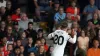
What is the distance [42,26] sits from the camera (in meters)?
16.6

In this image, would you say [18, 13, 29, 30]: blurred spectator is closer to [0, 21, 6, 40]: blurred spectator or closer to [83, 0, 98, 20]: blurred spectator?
[0, 21, 6, 40]: blurred spectator

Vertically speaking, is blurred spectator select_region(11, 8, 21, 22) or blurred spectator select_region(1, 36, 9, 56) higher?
blurred spectator select_region(11, 8, 21, 22)

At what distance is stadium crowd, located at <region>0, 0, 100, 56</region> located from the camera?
15.0m

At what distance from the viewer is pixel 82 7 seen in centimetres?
1809

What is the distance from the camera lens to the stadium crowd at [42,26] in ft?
49.3

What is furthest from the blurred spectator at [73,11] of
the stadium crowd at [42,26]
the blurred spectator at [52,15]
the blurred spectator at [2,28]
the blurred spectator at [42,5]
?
the blurred spectator at [2,28]

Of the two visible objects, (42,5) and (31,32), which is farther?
(42,5)

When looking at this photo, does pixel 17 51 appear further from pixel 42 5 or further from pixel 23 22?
pixel 42 5

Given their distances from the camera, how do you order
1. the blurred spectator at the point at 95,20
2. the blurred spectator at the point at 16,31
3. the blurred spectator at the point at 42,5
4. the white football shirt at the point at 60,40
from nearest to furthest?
the white football shirt at the point at 60,40 → the blurred spectator at the point at 16,31 → the blurred spectator at the point at 95,20 → the blurred spectator at the point at 42,5

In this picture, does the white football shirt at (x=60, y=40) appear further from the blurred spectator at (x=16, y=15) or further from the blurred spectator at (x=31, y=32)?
the blurred spectator at (x=16, y=15)

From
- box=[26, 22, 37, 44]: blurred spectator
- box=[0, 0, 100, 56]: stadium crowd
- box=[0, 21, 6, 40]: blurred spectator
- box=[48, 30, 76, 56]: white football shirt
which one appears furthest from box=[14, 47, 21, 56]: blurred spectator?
box=[48, 30, 76, 56]: white football shirt

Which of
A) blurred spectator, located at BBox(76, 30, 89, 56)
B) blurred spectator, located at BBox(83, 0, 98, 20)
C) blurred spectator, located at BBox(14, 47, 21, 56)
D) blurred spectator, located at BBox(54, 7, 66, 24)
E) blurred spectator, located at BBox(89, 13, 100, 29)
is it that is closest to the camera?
blurred spectator, located at BBox(14, 47, 21, 56)

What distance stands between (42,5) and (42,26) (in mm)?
1729

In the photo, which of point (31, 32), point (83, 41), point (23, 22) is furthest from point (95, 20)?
point (23, 22)
